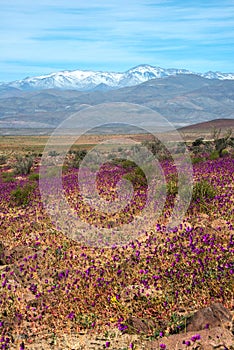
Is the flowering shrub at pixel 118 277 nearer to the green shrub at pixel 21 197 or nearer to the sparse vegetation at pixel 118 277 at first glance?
the sparse vegetation at pixel 118 277

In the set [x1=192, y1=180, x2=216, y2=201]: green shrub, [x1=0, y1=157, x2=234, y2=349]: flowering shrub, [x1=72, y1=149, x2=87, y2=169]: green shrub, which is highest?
[x1=192, y1=180, x2=216, y2=201]: green shrub

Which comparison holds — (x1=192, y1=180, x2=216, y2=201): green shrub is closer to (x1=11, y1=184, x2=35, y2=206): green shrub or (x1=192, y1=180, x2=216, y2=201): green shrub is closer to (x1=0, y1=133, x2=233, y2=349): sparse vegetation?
(x1=0, y1=133, x2=233, y2=349): sparse vegetation

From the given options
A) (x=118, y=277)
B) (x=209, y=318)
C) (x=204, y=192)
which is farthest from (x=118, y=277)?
(x=204, y=192)

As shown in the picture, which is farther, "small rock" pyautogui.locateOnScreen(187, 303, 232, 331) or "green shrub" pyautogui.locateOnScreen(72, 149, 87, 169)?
"green shrub" pyautogui.locateOnScreen(72, 149, 87, 169)

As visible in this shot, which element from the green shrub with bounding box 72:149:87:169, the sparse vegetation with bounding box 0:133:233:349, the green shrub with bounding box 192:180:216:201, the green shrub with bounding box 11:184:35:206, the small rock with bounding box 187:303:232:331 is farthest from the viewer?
the green shrub with bounding box 72:149:87:169

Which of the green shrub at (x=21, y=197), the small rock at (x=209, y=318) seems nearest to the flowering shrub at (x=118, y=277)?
the small rock at (x=209, y=318)

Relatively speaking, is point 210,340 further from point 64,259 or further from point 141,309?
point 64,259

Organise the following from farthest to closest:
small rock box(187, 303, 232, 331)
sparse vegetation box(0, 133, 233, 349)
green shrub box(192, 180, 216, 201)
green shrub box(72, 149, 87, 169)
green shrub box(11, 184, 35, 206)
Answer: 1. green shrub box(72, 149, 87, 169)
2. green shrub box(11, 184, 35, 206)
3. green shrub box(192, 180, 216, 201)
4. sparse vegetation box(0, 133, 233, 349)
5. small rock box(187, 303, 232, 331)

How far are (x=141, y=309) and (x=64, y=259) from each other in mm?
2430

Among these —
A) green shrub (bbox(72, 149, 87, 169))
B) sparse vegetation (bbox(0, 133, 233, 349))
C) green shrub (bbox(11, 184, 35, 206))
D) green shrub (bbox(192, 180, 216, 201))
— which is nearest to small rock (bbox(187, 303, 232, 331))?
sparse vegetation (bbox(0, 133, 233, 349))

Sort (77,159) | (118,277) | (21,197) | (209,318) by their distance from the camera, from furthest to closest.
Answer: (77,159)
(21,197)
(118,277)
(209,318)

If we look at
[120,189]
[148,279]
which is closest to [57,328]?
[148,279]

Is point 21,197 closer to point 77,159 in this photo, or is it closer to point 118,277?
point 118,277

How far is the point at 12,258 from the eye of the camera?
26.8 ft
